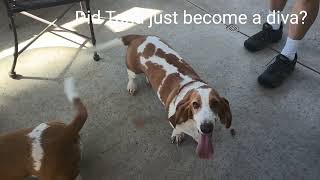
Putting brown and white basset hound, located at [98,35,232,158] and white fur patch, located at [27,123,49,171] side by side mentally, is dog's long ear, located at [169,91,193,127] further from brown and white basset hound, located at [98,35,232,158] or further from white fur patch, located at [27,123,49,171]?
white fur patch, located at [27,123,49,171]

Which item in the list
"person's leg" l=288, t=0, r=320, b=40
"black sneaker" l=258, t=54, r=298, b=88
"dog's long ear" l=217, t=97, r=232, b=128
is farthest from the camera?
"black sneaker" l=258, t=54, r=298, b=88

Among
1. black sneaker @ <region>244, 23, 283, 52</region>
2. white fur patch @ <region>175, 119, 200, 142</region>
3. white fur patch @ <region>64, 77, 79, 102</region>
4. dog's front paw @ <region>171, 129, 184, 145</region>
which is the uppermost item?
white fur patch @ <region>64, 77, 79, 102</region>

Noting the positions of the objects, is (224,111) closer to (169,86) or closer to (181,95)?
(181,95)

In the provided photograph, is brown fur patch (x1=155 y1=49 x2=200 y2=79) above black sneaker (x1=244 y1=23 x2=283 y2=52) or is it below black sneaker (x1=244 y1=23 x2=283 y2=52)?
above

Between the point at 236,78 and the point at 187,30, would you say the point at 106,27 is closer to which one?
the point at 187,30

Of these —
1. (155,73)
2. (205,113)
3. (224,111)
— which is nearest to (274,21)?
(155,73)

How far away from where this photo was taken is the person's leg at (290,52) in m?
2.33

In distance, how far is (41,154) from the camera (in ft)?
5.51

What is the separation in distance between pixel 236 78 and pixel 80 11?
141cm

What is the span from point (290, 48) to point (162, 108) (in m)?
0.92

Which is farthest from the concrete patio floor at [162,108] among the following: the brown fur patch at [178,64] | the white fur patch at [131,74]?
the brown fur patch at [178,64]

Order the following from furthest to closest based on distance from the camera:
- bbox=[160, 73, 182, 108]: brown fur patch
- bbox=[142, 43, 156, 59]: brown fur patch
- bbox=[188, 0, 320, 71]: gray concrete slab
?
bbox=[188, 0, 320, 71]: gray concrete slab
bbox=[142, 43, 156, 59]: brown fur patch
bbox=[160, 73, 182, 108]: brown fur patch

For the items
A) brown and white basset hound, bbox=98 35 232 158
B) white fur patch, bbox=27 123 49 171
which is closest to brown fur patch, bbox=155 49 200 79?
brown and white basset hound, bbox=98 35 232 158

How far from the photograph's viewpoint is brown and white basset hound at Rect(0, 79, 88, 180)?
5.44ft
